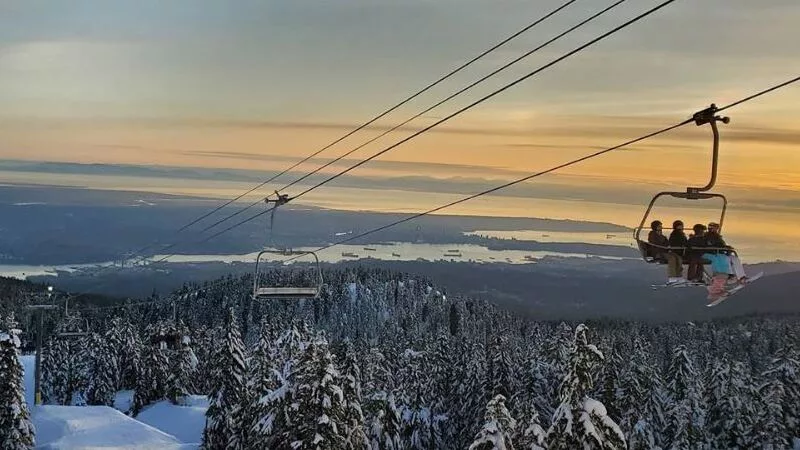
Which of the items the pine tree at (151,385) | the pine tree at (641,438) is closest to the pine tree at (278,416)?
the pine tree at (641,438)

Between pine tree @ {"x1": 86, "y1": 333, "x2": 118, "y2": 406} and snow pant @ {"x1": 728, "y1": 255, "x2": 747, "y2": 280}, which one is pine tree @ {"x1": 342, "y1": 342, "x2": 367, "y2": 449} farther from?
pine tree @ {"x1": 86, "y1": 333, "x2": 118, "y2": 406}

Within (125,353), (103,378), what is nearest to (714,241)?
(103,378)

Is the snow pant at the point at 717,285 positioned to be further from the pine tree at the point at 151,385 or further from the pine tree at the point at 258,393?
the pine tree at the point at 151,385

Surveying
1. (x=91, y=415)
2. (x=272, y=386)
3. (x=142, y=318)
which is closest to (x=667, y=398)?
(x=272, y=386)

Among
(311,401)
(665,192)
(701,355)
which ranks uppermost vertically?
(665,192)

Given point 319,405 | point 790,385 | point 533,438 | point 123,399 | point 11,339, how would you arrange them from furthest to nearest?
1. point 123,399
2. point 790,385
3. point 11,339
4. point 319,405
5. point 533,438

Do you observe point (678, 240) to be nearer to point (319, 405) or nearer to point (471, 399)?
point (319, 405)

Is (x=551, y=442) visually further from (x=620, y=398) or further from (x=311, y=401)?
(x=620, y=398)
